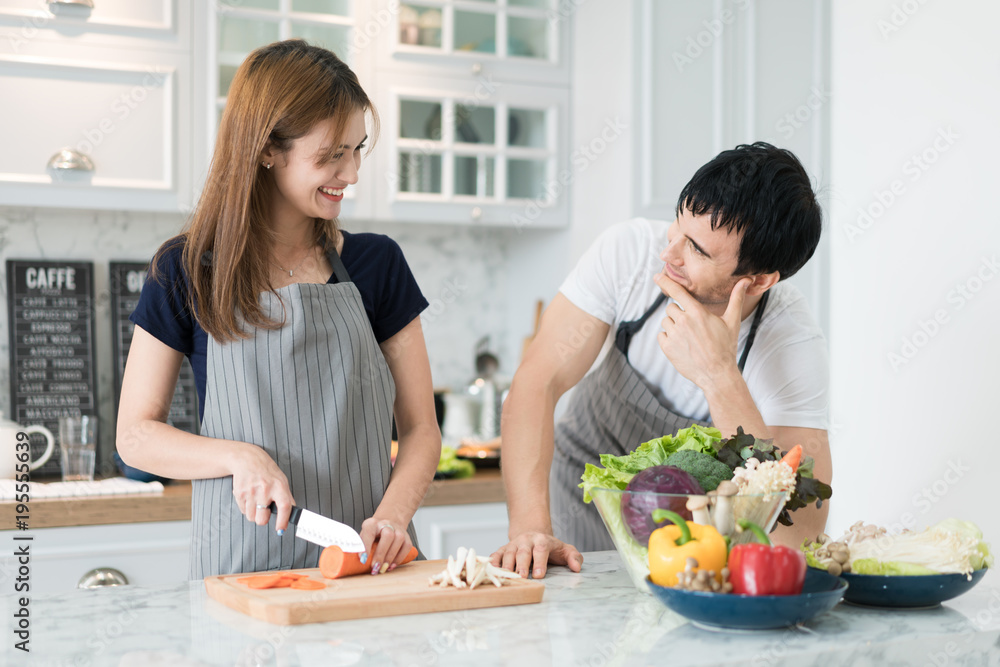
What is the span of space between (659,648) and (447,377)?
222 centimetres

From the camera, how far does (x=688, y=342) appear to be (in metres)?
1.42

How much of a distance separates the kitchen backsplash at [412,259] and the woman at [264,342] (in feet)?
4.89

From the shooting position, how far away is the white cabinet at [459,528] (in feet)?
7.86

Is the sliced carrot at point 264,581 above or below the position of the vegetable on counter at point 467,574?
below

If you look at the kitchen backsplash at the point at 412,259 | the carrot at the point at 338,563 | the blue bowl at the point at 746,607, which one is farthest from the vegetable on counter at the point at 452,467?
the blue bowl at the point at 746,607

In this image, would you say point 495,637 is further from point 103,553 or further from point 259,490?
point 103,553

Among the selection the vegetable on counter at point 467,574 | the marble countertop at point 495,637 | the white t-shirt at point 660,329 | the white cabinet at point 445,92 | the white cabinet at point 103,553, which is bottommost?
the white cabinet at point 103,553

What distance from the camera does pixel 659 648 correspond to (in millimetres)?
918

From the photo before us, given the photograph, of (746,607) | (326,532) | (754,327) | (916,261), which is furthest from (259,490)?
(916,261)

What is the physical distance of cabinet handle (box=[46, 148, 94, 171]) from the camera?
2.28 m

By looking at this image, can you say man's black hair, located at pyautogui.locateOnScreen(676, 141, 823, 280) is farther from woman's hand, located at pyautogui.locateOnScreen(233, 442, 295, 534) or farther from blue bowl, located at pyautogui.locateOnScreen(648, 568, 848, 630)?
woman's hand, located at pyautogui.locateOnScreen(233, 442, 295, 534)

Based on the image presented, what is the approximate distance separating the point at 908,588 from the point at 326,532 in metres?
0.69

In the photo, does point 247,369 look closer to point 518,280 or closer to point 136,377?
point 136,377

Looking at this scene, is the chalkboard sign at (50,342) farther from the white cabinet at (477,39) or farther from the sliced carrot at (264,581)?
the sliced carrot at (264,581)
